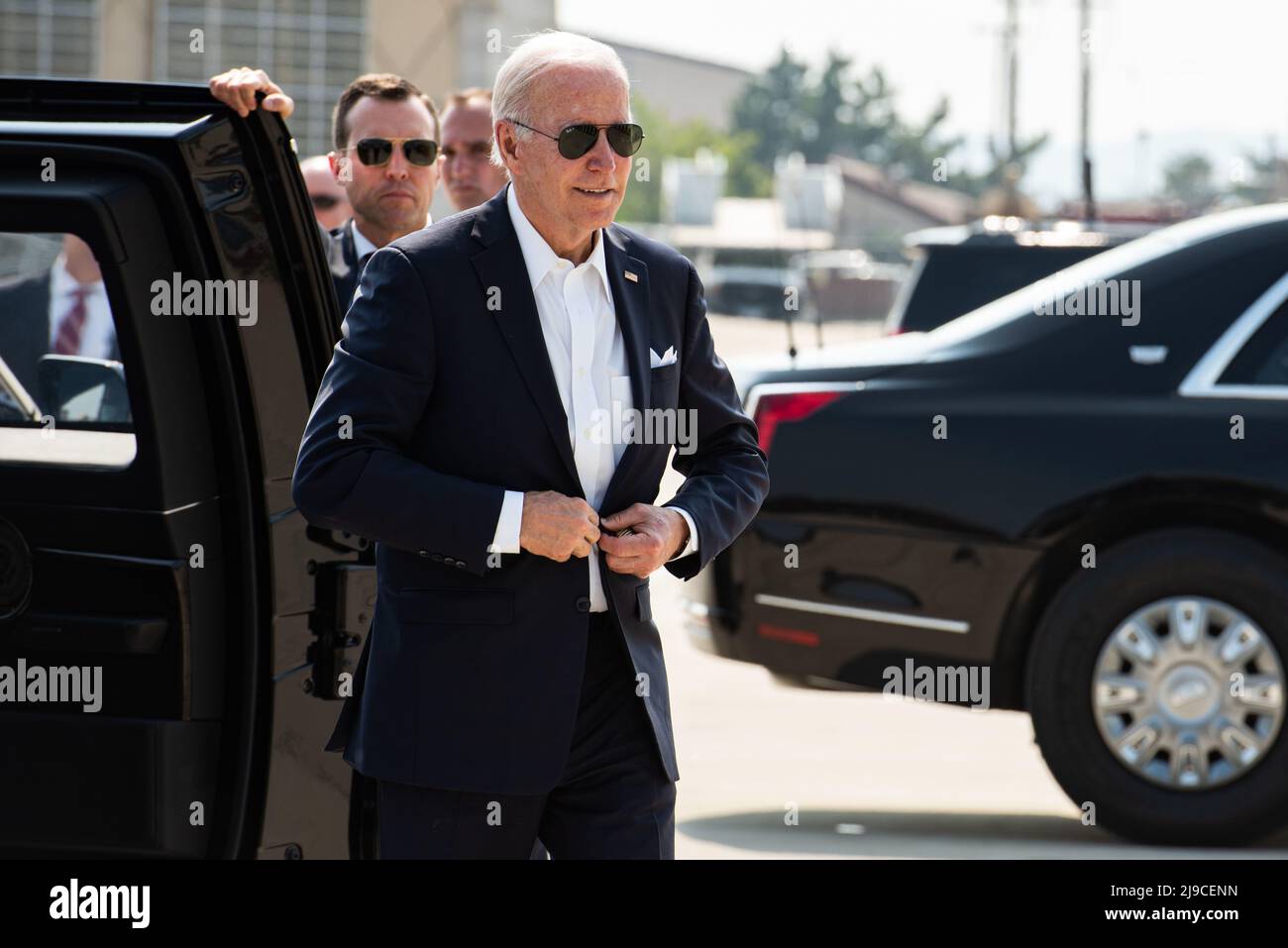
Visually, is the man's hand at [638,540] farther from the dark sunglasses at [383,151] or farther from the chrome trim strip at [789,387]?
the chrome trim strip at [789,387]

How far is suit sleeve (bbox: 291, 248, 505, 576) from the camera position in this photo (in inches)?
118

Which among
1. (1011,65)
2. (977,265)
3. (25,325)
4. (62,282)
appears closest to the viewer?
(25,325)

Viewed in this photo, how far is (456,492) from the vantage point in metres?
3.02

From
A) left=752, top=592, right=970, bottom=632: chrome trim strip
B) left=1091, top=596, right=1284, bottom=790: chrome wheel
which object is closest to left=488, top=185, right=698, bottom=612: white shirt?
left=752, top=592, right=970, bottom=632: chrome trim strip

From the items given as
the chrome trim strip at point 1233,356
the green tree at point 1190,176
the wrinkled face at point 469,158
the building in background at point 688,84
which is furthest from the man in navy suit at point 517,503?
the building in background at point 688,84

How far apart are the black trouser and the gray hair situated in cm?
76

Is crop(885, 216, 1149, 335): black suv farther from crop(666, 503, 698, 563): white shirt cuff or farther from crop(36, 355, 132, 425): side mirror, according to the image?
crop(666, 503, 698, 563): white shirt cuff

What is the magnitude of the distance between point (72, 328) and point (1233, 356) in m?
3.24

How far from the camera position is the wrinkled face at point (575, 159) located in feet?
10.4

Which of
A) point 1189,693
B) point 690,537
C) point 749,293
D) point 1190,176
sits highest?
point 1190,176

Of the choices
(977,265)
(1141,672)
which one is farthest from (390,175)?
(977,265)

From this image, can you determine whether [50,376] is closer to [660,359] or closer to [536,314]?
[536,314]

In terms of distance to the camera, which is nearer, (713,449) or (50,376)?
(713,449)

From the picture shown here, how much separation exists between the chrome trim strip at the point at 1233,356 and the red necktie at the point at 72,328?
3044 millimetres
